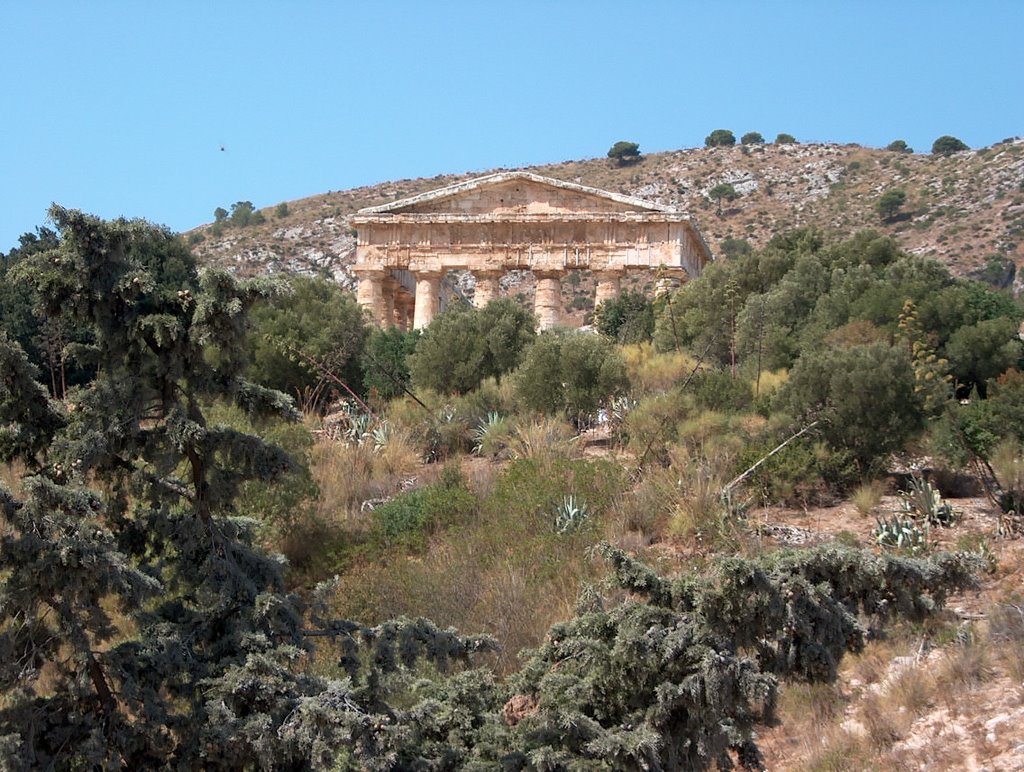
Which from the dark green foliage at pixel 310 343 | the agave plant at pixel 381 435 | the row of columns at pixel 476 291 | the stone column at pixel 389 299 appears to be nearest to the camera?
the agave plant at pixel 381 435

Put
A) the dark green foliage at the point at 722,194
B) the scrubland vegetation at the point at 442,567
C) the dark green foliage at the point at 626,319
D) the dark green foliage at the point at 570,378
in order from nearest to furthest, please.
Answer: the scrubland vegetation at the point at 442,567
the dark green foliage at the point at 570,378
the dark green foliage at the point at 626,319
the dark green foliage at the point at 722,194

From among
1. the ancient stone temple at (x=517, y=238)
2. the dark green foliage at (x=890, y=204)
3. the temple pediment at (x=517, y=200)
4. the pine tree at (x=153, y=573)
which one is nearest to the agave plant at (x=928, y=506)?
the pine tree at (x=153, y=573)

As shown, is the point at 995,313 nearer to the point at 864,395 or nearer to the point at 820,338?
the point at 820,338

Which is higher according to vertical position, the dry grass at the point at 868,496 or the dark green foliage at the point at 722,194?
the dark green foliage at the point at 722,194

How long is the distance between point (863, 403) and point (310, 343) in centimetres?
1027

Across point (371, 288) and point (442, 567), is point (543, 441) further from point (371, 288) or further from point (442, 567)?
point (371, 288)

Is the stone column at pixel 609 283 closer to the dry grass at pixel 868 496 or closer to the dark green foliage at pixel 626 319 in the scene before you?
the dark green foliage at pixel 626 319

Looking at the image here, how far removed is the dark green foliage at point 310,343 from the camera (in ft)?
68.0

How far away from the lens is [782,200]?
63.8 metres

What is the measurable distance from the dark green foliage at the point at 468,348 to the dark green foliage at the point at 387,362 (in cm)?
36

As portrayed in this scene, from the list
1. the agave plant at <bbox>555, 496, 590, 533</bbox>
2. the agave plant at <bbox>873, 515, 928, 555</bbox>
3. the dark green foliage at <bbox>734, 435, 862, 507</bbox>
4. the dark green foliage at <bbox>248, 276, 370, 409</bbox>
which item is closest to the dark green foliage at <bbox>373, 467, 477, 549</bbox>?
the agave plant at <bbox>555, 496, 590, 533</bbox>

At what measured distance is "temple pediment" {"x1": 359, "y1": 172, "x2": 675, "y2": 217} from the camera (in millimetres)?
32281

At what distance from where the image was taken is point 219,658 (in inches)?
301

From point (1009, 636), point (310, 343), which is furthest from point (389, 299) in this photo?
point (1009, 636)
